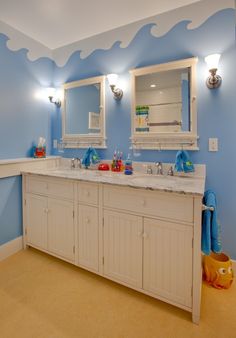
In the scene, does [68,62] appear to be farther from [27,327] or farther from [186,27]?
[27,327]

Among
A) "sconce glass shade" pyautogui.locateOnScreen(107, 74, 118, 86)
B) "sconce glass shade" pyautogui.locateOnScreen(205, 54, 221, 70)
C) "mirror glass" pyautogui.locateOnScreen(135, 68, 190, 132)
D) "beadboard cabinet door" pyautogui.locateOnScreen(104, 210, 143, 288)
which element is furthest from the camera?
"sconce glass shade" pyautogui.locateOnScreen(107, 74, 118, 86)

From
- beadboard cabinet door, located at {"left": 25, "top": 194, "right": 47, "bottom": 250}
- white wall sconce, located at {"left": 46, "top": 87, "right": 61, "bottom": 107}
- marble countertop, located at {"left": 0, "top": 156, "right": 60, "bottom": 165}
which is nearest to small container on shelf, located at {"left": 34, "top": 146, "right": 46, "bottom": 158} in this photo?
marble countertop, located at {"left": 0, "top": 156, "right": 60, "bottom": 165}

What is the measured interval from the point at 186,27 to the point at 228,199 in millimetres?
1546

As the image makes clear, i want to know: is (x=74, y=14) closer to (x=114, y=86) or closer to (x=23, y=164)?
(x=114, y=86)

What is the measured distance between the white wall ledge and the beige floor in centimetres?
93

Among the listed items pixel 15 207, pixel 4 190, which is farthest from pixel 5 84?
pixel 15 207

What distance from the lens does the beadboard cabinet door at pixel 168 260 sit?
1355 mm

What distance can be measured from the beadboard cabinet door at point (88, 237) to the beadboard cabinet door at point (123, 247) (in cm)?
10

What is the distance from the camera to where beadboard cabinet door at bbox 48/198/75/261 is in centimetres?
189

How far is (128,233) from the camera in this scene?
61.9 inches

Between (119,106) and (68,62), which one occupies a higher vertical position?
(68,62)

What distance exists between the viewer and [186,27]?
6.02ft

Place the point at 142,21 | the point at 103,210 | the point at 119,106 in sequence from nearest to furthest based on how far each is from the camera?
the point at 103,210
the point at 142,21
the point at 119,106

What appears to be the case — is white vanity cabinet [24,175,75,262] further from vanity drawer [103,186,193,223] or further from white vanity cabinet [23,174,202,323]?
vanity drawer [103,186,193,223]
